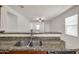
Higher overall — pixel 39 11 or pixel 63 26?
pixel 39 11

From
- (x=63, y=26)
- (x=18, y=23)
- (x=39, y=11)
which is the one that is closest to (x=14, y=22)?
(x=18, y=23)

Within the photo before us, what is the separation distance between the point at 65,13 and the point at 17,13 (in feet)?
2.99

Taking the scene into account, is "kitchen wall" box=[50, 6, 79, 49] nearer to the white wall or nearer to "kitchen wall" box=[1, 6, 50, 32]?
"kitchen wall" box=[1, 6, 50, 32]

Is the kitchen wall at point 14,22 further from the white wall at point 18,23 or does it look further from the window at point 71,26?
the window at point 71,26

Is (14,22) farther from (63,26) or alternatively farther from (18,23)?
(63,26)

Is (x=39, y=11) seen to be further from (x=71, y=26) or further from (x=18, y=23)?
(x=71, y=26)

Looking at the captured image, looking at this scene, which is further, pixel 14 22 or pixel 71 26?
pixel 14 22

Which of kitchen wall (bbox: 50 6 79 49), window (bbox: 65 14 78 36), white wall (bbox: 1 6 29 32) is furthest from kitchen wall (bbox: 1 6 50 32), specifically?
window (bbox: 65 14 78 36)

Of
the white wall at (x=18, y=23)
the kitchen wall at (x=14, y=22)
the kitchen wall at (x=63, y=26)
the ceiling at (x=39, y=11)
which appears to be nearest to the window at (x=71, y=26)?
the kitchen wall at (x=63, y=26)

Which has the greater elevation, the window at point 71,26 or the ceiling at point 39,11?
the ceiling at point 39,11
